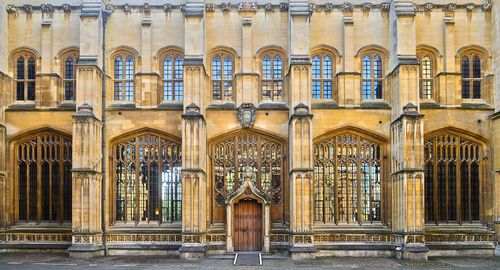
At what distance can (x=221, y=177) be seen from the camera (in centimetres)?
2583

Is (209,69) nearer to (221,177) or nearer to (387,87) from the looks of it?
(221,177)

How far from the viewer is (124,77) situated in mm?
26562

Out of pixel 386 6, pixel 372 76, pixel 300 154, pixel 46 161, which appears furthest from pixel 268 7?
pixel 46 161

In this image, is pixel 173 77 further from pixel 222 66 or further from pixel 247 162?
pixel 247 162

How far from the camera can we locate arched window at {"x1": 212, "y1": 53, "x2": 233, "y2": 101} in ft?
86.4

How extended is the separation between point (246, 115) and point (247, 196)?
4.15 meters

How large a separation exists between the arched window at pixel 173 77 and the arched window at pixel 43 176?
5.80 m

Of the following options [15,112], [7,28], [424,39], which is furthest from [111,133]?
[424,39]

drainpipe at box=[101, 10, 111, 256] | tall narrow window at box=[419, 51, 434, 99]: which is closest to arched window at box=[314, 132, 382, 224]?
tall narrow window at box=[419, 51, 434, 99]

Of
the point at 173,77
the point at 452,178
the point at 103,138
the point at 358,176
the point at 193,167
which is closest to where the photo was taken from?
the point at 193,167

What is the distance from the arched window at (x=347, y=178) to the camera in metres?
25.6

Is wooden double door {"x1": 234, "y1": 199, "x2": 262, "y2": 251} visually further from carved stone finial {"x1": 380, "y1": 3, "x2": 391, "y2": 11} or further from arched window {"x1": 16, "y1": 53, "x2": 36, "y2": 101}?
arched window {"x1": 16, "y1": 53, "x2": 36, "y2": 101}

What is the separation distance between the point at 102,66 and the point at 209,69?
18.1 feet

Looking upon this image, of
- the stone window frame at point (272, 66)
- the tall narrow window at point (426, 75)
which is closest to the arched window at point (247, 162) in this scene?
the stone window frame at point (272, 66)
